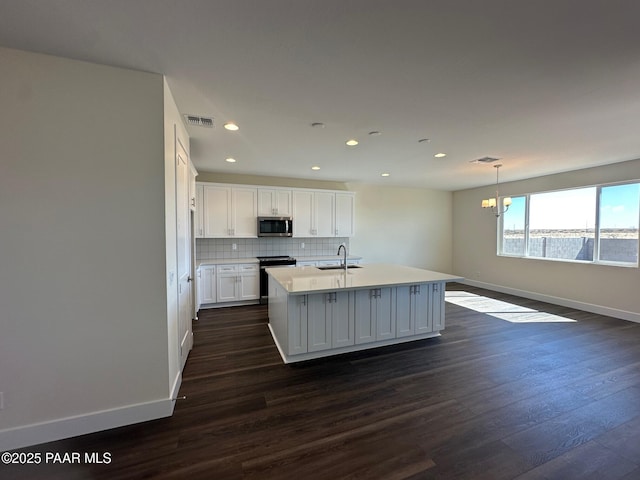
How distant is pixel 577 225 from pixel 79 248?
24.3 feet

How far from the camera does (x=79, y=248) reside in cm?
187

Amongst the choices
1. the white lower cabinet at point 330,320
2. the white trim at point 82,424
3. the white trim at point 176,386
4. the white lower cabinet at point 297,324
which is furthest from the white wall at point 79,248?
the white lower cabinet at point 330,320

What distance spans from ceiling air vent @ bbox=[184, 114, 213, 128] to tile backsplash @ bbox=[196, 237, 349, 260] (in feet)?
9.56

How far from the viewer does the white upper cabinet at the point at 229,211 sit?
16.8 ft

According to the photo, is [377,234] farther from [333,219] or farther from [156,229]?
[156,229]

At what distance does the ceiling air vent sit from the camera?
2758mm

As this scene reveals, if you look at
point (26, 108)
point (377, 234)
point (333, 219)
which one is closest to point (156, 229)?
point (26, 108)

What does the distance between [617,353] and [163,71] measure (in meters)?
5.57

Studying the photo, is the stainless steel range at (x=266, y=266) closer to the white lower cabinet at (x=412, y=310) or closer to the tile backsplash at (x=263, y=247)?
the tile backsplash at (x=263, y=247)

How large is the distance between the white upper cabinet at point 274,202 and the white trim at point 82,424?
3.89m

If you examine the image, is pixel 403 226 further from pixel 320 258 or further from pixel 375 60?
pixel 375 60

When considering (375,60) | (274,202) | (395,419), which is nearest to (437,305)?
(395,419)

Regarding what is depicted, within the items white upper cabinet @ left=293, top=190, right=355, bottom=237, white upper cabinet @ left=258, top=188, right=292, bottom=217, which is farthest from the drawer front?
white upper cabinet @ left=293, top=190, right=355, bottom=237

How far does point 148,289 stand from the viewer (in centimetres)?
203
